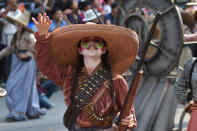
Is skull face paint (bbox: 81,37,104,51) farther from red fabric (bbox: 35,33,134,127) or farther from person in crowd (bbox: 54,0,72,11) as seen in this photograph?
person in crowd (bbox: 54,0,72,11)

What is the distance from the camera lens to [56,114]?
29.0ft

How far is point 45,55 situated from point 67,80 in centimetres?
30

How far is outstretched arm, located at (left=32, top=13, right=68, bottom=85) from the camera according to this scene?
3.79 m

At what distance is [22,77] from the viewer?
27.3ft

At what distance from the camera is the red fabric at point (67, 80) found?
3928mm

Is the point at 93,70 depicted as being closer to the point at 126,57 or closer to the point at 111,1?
the point at 126,57

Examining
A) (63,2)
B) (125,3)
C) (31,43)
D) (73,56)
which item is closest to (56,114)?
(31,43)

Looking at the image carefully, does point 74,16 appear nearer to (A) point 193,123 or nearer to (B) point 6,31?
(B) point 6,31

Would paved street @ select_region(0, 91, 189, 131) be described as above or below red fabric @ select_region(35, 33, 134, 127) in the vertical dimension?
below

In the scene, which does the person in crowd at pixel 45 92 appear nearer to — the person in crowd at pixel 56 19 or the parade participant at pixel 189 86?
the person in crowd at pixel 56 19

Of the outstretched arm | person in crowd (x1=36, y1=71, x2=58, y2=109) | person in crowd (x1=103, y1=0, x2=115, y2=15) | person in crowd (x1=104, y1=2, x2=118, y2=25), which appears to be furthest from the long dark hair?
person in crowd (x1=103, y1=0, x2=115, y2=15)

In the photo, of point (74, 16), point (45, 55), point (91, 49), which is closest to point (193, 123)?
point (91, 49)

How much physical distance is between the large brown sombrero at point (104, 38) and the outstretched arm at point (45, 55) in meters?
0.06

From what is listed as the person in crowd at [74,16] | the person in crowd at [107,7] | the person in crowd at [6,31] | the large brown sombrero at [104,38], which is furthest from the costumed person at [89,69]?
the person in crowd at [107,7]
